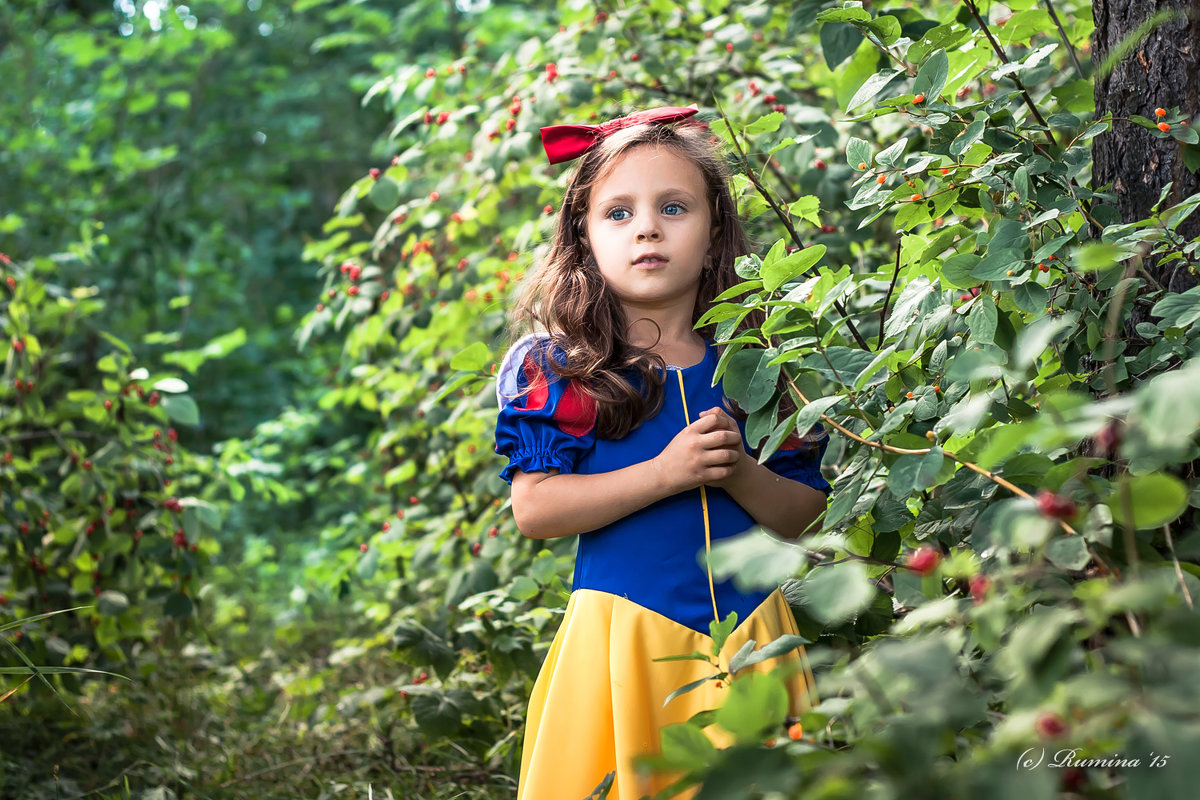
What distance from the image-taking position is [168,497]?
8.37ft

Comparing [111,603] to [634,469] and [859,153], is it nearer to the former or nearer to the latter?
[634,469]

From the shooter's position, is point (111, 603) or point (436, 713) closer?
point (436, 713)

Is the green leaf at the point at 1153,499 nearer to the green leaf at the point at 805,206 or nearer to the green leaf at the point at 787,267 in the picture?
the green leaf at the point at 787,267

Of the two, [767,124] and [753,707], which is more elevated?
[767,124]

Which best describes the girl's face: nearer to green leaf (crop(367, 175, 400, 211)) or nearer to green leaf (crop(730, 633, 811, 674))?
green leaf (crop(730, 633, 811, 674))

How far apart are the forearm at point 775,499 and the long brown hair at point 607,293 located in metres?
0.11

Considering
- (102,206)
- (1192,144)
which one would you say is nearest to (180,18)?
(102,206)

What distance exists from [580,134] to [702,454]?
0.57 meters

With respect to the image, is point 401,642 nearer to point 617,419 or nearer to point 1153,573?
point 617,419

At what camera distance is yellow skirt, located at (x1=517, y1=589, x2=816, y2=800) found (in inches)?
45.9

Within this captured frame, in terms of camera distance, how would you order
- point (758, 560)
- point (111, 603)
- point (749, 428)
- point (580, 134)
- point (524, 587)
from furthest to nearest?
point (111, 603) < point (524, 587) < point (580, 134) < point (749, 428) < point (758, 560)

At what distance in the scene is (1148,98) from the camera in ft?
3.83

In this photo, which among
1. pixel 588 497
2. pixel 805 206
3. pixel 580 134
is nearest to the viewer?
pixel 588 497

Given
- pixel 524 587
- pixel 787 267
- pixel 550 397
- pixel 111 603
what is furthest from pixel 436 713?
pixel 787 267
